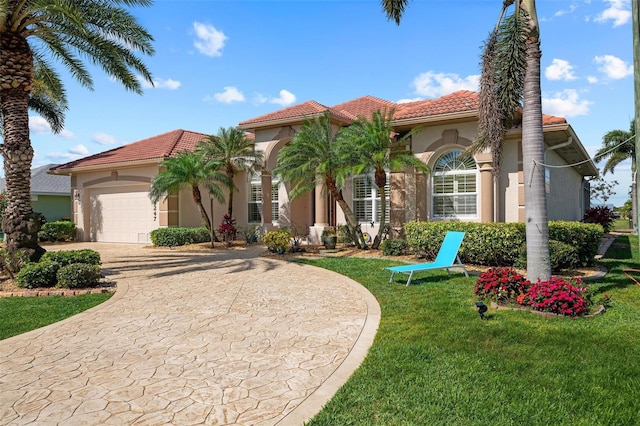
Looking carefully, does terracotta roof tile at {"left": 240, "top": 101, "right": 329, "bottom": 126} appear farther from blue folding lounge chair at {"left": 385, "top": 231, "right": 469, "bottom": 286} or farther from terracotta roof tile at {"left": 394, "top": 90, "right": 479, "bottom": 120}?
blue folding lounge chair at {"left": 385, "top": 231, "right": 469, "bottom": 286}

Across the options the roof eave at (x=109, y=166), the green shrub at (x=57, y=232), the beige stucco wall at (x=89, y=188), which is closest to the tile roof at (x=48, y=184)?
the roof eave at (x=109, y=166)

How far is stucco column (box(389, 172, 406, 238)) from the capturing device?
1609 centimetres

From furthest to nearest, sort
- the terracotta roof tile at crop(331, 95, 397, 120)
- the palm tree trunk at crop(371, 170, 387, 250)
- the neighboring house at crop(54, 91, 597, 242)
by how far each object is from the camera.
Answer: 1. the terracotta roof tile at crop(331, 95, 397, 120)
2. the palm tree trunk at crop(371, 170, 387, 250)
3. the neighboring house at crop(54, 91, 597, 242)

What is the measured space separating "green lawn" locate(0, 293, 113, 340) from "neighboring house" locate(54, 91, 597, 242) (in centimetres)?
1029

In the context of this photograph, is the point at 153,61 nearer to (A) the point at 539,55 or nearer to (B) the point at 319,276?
(B) the point at 319,276

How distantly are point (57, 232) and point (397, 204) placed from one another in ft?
65.8

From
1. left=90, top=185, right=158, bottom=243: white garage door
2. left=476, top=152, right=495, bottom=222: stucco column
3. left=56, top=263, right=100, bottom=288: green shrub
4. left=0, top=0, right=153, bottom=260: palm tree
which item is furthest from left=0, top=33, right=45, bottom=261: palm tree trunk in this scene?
left=476, top=152, right=495, bottom=222: stucco column

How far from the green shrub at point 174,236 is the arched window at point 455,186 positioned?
11.5m

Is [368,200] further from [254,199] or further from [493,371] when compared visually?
[493,371]

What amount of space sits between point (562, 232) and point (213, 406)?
1071cm

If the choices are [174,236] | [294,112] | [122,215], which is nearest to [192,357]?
[174,236]

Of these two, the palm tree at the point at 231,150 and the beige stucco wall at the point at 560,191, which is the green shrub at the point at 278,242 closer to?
the palm tree at the point at 231,150

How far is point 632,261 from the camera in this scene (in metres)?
12.8

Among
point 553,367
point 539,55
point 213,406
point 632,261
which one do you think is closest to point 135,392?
point 213,406
